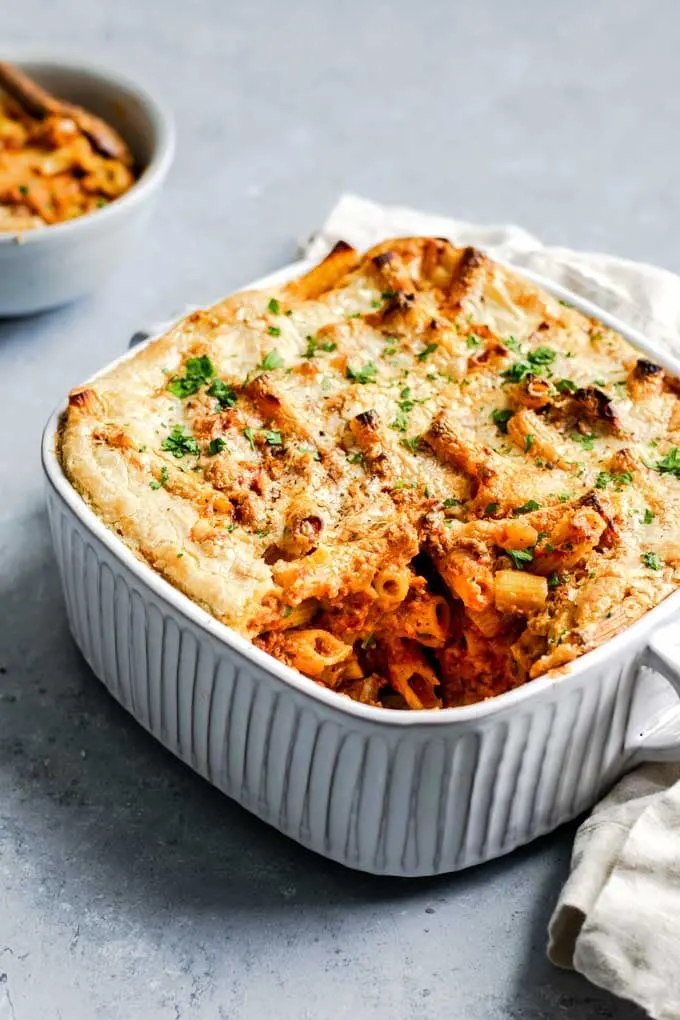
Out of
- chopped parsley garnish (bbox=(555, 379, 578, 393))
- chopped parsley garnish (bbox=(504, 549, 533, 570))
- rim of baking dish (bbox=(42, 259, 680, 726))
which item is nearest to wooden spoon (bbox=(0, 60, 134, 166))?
rim of baking dish (bbox=(42, 259, 680, 726))

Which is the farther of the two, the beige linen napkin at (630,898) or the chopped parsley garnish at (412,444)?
the chopped parsley garnish at (412,444)

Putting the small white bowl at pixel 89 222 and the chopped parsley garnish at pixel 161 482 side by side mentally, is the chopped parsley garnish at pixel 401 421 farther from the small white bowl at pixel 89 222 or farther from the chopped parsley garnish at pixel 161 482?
the small white bowl at pixel 89 222

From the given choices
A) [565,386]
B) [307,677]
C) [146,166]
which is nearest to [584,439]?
[565,386]

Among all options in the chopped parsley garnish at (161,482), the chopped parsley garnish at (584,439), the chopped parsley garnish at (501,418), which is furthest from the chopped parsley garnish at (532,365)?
the chopped parsley garnish at (161,482)

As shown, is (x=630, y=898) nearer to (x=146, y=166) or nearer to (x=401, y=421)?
(x=401, y=421)

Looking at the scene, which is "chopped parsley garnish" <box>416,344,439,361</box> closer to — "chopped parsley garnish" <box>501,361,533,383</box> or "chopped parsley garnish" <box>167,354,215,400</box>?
"chopped parsley garnish" <box>501,361,533,383</box>

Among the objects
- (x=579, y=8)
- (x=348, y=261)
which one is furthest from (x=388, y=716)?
(x=579, y=8)
